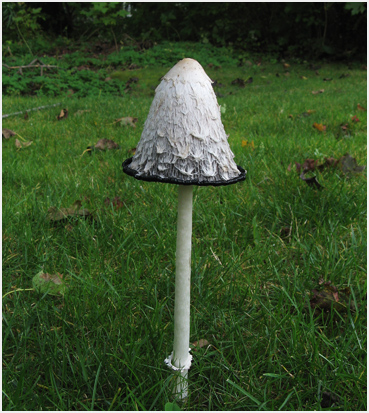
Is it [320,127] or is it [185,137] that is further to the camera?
[320,127]

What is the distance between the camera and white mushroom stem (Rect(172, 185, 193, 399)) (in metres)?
1.14

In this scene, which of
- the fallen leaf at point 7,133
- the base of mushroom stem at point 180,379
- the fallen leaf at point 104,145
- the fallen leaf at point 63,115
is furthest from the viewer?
the fallen leaf at point 63,115

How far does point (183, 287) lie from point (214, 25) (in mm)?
11481

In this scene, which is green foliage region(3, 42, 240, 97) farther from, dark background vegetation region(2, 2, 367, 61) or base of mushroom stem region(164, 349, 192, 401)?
base of mushroom stem region(164, 349, 192, 401)

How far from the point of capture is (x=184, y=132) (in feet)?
3.44

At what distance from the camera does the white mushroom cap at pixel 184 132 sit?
41.4 inches

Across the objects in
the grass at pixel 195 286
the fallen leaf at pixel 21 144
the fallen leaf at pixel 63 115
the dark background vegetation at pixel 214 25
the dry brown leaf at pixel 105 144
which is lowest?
the grass at pixel 195 286

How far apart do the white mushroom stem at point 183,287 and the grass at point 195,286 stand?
0.08m

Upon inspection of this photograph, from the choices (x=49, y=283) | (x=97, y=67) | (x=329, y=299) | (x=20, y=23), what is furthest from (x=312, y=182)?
(x=20, y=23)

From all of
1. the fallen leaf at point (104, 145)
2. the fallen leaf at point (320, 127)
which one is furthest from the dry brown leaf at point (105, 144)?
the fallen leaf at point (320, 127)

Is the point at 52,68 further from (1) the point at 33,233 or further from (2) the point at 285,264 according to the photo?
(2) the point at 285,264

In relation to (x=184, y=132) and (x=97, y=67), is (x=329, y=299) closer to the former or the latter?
(x=184, y=132)

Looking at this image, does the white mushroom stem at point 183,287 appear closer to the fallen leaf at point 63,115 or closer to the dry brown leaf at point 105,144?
the dry brown leaf at point 105,144

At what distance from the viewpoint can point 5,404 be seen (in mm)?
1263
